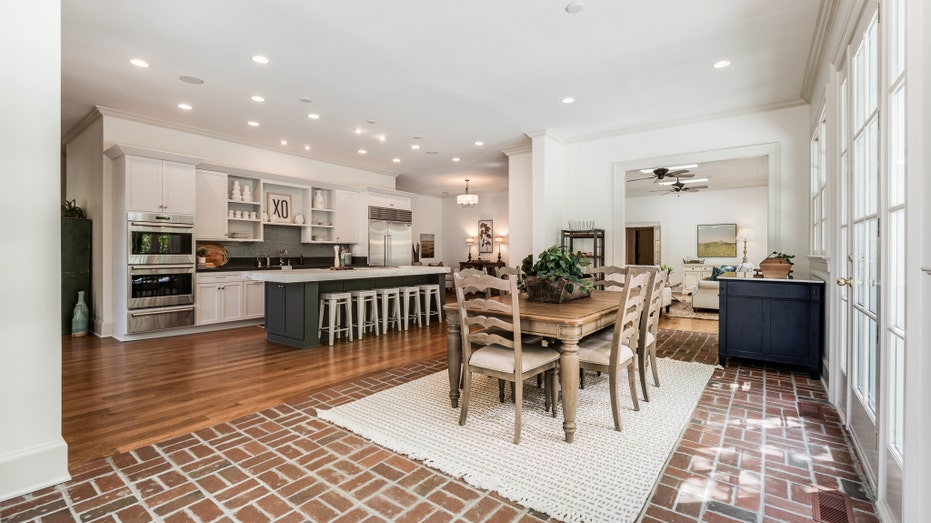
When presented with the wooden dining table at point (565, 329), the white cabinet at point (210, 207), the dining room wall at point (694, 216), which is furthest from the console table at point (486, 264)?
the wooden dining table at point (565, 329)

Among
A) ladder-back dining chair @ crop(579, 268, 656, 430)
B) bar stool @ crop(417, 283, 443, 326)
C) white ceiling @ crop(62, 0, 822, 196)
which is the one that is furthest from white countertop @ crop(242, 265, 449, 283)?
ladder-back dining chair @ crop(579, 268, 656, 430)

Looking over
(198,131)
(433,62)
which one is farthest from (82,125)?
(433,62)

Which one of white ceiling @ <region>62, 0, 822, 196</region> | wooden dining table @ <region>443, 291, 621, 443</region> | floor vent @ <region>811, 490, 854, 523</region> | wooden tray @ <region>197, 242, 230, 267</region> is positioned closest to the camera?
floor vent @ <region>811, 490, 854, 523</region>

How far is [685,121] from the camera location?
18.4 ft

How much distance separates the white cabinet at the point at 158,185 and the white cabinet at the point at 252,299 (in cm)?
134

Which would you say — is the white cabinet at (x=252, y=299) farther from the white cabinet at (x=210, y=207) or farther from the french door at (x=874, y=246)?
the french door at (x=874, y=246)

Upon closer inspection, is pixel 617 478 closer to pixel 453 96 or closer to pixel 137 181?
pixel 453 96

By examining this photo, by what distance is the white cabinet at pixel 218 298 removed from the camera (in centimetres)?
598

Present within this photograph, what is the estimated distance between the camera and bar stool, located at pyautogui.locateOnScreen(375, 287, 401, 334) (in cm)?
588

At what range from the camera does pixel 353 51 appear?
149 inches

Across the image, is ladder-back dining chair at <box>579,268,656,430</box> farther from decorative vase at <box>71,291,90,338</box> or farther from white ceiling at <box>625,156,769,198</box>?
decorative vase at <box>71,291,90,338</box>

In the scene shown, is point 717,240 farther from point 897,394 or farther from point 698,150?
point 897,394

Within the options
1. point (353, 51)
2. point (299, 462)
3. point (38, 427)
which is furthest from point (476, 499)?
point (353, 51)

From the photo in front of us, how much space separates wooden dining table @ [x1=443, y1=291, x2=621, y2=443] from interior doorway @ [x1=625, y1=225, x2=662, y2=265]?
33.2 feet
